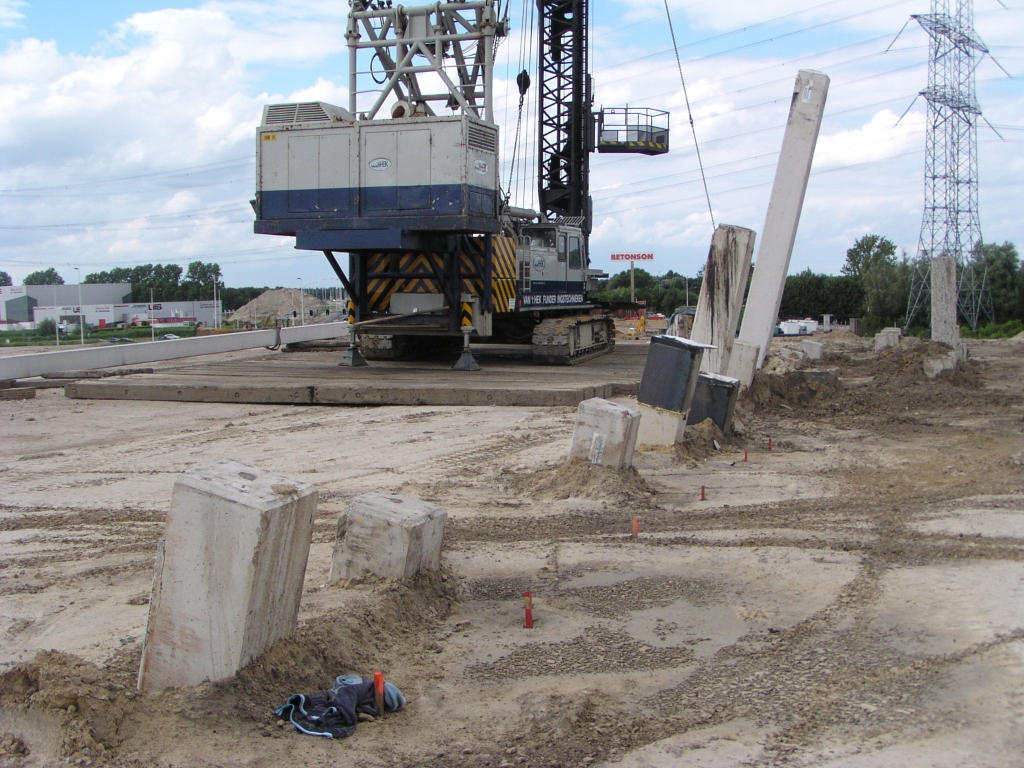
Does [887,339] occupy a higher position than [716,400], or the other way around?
[887,339]

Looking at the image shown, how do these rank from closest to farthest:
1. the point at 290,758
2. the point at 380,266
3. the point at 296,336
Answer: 1. the point at 290,758
2. the point at 380,266
3. the point at 296,336

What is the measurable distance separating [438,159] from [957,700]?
1216 centimetres

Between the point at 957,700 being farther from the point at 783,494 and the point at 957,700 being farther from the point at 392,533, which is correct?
the point at 783,494

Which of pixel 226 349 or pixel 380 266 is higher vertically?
pixel 380 266

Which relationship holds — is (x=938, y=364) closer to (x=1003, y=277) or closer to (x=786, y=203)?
(x=786, y=203)

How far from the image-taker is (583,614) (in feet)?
16.4

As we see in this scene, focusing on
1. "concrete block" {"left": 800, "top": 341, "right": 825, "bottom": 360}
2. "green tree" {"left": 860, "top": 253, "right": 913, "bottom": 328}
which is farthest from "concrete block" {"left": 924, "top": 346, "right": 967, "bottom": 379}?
"green tree" {"left": 860, "top": 253, "right": 913, "bottom": 328}

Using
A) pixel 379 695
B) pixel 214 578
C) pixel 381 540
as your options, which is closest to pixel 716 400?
pixel 381 540

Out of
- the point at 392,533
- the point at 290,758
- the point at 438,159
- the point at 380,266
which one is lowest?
the point at 290,758

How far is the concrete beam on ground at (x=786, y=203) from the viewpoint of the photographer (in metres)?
13.7

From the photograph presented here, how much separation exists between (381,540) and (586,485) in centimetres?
280

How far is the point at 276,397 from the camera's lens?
13.2m

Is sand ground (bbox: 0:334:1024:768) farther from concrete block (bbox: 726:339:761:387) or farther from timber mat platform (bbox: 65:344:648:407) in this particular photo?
concrete block (bbox: 726:339:761:387)

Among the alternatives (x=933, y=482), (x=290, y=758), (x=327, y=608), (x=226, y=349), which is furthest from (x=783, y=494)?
(x=226, y=349)
